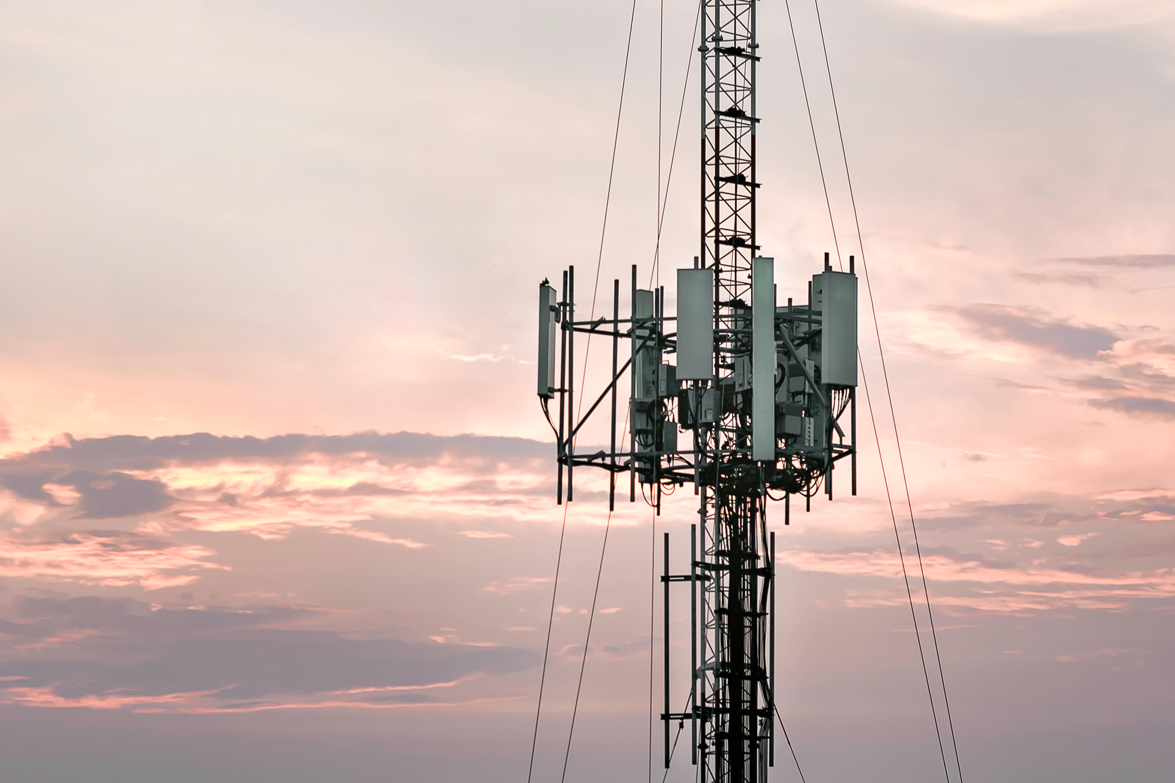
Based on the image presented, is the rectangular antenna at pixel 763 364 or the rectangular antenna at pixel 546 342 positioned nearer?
the rectangular antenna at pixel 763 364

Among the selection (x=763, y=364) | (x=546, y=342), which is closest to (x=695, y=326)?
(x=763, y=364)

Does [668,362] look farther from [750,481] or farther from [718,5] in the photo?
[718,5]

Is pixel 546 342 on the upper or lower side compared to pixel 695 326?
lower

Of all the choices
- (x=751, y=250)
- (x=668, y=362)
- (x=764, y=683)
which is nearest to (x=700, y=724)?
(x=764, y=683)

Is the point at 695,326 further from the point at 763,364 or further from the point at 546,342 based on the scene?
the point at 546,342

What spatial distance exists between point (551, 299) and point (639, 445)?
7611 millimetres

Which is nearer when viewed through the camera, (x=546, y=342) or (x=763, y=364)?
(x=763, y=364)

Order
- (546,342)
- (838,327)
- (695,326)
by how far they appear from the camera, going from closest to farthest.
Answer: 1. (838,327)
2. (695,326)
3. (546,342)

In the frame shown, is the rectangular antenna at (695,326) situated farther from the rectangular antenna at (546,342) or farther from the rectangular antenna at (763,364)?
the rectangular antenna at (546,342)

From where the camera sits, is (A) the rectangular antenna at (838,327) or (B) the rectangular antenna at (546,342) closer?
(A) the rectangular antenna at (838,327)

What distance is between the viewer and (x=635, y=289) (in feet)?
241

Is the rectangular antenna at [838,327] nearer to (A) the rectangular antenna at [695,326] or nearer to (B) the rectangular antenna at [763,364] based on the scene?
(B) the rectangular antenna at [763,364]

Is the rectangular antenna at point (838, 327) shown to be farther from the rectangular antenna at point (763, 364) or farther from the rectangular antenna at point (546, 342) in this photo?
the rectangular antenna at point (546, 342)

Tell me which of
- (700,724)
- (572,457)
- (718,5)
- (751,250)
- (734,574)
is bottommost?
(700,724)
